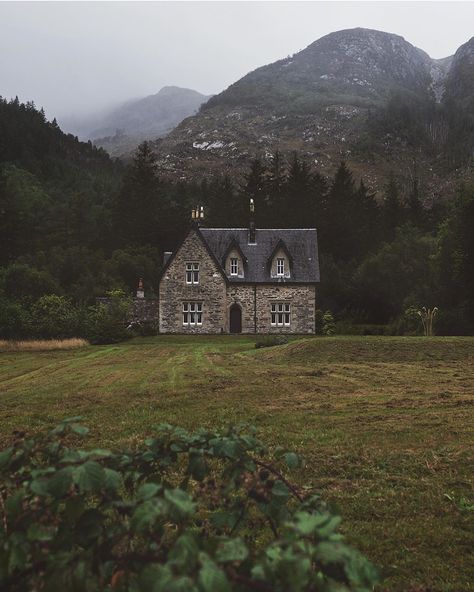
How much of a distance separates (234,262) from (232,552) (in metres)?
42.3

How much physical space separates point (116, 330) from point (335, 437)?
98.3 ft

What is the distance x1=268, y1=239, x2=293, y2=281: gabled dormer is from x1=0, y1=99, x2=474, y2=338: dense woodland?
493 centimetres

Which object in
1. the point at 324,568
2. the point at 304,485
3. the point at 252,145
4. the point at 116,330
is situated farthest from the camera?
the point at 252,145

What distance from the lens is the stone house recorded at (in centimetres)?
4300

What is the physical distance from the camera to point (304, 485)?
264 inches

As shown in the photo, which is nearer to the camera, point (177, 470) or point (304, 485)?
point (304, 485)

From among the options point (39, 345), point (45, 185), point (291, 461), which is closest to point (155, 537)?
point (291, 461)

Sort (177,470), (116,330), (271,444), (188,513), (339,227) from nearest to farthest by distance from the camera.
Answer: (188,513), (177,470), (271,444), (116,330), (339,227)

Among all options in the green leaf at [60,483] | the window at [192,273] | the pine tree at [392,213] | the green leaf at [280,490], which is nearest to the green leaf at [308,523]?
the green leaf at [280,490]

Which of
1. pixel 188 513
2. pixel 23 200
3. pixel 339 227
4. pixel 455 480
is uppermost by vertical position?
pixel 23 200

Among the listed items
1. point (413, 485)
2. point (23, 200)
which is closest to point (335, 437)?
point (413, 485)

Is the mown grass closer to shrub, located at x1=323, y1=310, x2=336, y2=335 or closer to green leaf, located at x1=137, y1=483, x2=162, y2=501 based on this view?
shrub, located at x1=323, y1=310, x2=336, y2=335

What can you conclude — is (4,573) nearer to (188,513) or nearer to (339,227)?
(188,513)

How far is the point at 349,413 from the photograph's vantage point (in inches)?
451
